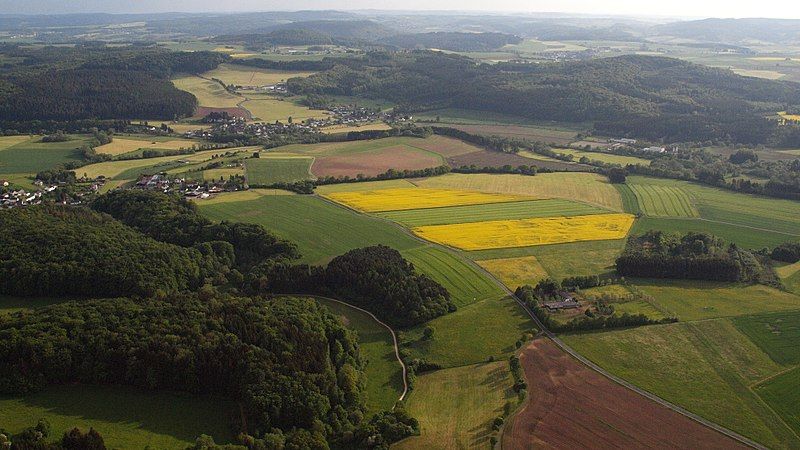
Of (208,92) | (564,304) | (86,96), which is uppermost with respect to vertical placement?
(86,96)

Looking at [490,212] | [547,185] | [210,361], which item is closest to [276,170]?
[490,212]

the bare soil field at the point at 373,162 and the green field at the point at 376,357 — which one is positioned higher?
the bare soil field at the point at 373,162

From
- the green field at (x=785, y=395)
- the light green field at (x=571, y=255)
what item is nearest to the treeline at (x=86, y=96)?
the light green field at (x=571, y=255)

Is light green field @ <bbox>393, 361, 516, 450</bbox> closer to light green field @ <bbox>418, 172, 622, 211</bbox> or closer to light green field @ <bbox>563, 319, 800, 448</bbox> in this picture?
light green field @ <bbox>563, 319, 800, 448</bbox>

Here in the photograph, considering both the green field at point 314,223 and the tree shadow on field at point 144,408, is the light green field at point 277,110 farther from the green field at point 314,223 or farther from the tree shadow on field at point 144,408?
the tree shadow on field at point 144,408

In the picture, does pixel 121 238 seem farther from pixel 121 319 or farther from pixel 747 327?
pixel 747 327

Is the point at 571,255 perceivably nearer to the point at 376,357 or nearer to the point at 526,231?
the point at 526,231

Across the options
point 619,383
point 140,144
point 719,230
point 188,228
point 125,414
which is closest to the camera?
point 125,414
